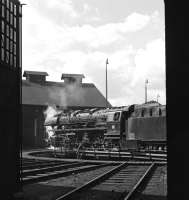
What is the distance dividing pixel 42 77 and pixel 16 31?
48.6 meters

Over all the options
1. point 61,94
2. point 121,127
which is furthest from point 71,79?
point 121,127

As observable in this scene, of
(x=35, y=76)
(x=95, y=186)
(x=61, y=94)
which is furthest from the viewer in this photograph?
(x=35, y=76)

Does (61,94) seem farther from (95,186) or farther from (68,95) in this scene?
(95,186)

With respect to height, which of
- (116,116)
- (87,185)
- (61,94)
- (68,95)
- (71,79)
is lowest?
(87,185)

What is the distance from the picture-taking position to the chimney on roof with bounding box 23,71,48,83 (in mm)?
56281

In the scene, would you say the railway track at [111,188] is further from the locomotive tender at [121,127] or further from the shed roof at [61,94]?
the shed roof at [61,94]

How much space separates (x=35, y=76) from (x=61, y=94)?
4996mm

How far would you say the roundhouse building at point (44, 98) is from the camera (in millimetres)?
48419

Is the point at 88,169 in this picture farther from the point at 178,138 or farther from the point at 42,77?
the point at 42,77

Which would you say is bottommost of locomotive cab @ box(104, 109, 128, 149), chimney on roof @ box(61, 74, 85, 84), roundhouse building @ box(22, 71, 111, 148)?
locomotive cab @ box(104, 109, 128, 149)

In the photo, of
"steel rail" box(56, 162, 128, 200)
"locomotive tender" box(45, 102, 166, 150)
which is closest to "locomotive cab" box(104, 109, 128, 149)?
"locomotive tender" box(45, 102, 166, 150)

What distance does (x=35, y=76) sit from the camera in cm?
5659

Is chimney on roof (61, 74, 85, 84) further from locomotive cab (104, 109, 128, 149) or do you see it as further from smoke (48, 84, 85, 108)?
locomotive cab (104, 109, 128, 149)

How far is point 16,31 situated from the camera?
909 cm
